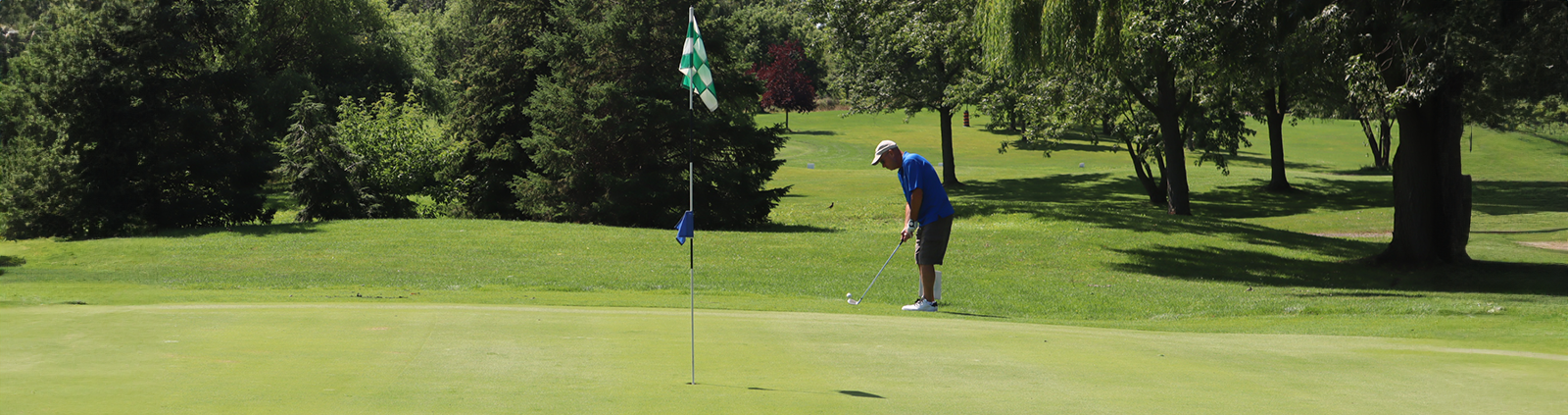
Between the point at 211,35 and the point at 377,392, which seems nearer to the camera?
the point at 377,392

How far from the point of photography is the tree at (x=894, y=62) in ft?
114

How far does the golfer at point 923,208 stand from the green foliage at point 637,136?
20.2 metres

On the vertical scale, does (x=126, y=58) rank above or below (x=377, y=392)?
above

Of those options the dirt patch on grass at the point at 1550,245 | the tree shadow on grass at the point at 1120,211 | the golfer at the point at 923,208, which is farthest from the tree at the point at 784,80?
the golfer at the point at 923,208

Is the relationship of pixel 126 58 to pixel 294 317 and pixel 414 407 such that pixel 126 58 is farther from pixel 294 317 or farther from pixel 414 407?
pixel 414 407

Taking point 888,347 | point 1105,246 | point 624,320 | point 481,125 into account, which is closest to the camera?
point 888,347

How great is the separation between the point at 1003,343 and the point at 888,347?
40.4 inches

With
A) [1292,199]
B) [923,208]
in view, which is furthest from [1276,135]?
[923,208]

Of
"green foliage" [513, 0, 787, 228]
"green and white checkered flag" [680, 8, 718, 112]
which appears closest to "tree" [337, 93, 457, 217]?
"green foliage" [513, 0, 787, 228]

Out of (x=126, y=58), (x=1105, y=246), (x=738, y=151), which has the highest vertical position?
(x=126, y=58)

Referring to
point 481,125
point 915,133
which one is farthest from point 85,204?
point 915,133

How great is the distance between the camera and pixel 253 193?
31.7m

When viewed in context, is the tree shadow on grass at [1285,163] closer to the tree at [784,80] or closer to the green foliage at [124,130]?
the tree at [784,80]

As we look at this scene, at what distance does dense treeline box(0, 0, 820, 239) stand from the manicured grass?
262cm
